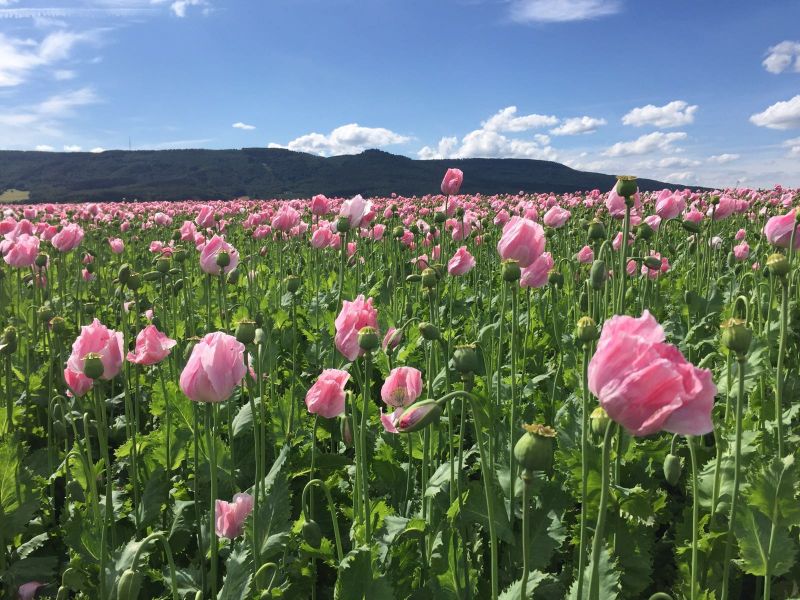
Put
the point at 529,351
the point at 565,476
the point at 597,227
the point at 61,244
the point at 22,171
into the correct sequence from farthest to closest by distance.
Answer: the point at 22,171 < the point at 61,244 < the point at 529,351 < the point at 597,227 < the point at 565,476

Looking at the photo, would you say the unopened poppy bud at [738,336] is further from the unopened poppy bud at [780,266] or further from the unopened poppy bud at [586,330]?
the unopened poppy bud at [780,266]

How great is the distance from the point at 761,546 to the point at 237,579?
140 centimetres

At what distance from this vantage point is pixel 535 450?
1.10m

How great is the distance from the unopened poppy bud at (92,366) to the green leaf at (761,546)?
192 cm

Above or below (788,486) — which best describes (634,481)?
below

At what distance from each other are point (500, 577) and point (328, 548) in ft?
1.83

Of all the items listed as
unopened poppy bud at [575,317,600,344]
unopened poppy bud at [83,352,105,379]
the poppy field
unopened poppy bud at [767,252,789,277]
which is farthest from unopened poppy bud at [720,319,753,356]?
unopened poppy bud at [83,352,105,379]

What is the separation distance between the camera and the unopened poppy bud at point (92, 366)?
1855 mm

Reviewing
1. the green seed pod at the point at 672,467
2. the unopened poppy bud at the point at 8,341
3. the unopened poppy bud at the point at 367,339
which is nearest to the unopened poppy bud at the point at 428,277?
the unopened poppy bud at the point at 367,339

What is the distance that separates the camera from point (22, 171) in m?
116

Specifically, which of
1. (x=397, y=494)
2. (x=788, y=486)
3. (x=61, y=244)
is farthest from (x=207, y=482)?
(x=61, y=244)

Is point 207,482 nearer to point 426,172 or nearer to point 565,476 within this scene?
point 565,476

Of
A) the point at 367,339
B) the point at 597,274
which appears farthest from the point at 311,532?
the point at 597,274

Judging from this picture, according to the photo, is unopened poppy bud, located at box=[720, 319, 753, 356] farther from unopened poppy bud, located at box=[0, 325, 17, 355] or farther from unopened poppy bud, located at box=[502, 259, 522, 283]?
unopened poppy bud, located at box=[0, 325, 17, 355]
